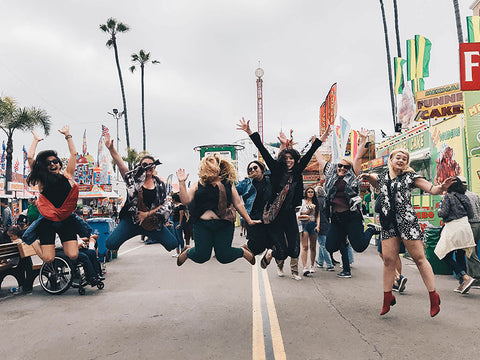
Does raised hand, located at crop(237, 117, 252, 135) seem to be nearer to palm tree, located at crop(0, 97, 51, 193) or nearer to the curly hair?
the curly hair

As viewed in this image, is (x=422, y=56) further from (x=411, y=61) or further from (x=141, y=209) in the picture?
(x=141, y=209)

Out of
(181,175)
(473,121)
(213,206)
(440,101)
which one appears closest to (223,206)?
(213,206)

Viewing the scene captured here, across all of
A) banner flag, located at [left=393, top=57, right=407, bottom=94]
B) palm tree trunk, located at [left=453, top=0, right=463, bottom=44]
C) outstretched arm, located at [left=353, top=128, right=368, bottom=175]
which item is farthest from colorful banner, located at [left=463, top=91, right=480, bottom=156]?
banner flag, located at [left=393, top=57, right=407, bottom=94]

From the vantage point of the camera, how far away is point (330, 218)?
6746 mm

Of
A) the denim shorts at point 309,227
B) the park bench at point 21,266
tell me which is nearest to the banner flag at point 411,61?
the denim shorts at point 309,227

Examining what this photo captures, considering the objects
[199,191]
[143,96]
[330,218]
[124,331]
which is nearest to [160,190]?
[199,191]

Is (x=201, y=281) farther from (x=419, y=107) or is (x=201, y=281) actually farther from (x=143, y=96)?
(x=143, y=96)

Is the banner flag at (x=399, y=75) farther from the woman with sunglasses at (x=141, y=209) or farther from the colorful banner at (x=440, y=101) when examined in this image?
the woman with sunglasses at (x=141, y=209)

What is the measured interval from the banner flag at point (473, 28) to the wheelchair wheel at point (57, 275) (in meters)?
11.2

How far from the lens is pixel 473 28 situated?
11141 millimetres

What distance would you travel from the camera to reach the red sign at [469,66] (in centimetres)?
953

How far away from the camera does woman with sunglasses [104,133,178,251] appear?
5.55m

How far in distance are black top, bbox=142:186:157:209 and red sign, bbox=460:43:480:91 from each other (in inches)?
300

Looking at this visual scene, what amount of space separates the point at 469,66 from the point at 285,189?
6.84 meters
